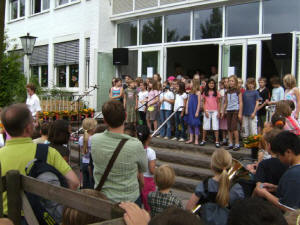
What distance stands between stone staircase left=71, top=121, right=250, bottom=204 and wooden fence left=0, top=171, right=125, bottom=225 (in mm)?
4506

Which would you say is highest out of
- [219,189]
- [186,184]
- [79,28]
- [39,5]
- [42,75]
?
[39,5]

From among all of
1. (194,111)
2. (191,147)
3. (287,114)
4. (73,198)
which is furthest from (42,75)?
(73,198)

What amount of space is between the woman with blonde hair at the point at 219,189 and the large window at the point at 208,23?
838 cm

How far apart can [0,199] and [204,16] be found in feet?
34.2

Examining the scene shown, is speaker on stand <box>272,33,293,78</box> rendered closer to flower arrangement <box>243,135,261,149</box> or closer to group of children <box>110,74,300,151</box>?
group of children <box>110,74,300,151</box>

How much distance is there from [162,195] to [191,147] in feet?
16.4

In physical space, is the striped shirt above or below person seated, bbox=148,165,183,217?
above

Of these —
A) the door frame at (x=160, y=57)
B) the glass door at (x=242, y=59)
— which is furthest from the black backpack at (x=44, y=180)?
the door frame at (x=160, y=57)

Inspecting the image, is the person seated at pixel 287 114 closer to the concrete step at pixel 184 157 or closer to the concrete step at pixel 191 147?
the concrete step at pixel 191 147

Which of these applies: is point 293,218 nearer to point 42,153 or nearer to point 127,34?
point 42,153

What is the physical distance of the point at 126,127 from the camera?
4.50 metres

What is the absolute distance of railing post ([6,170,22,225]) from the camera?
244 cm

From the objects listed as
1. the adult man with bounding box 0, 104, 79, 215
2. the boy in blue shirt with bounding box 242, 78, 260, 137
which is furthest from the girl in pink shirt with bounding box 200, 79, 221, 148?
the adult man with bounding box 0, 104, 79, 215

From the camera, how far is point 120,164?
3055 millimetres
